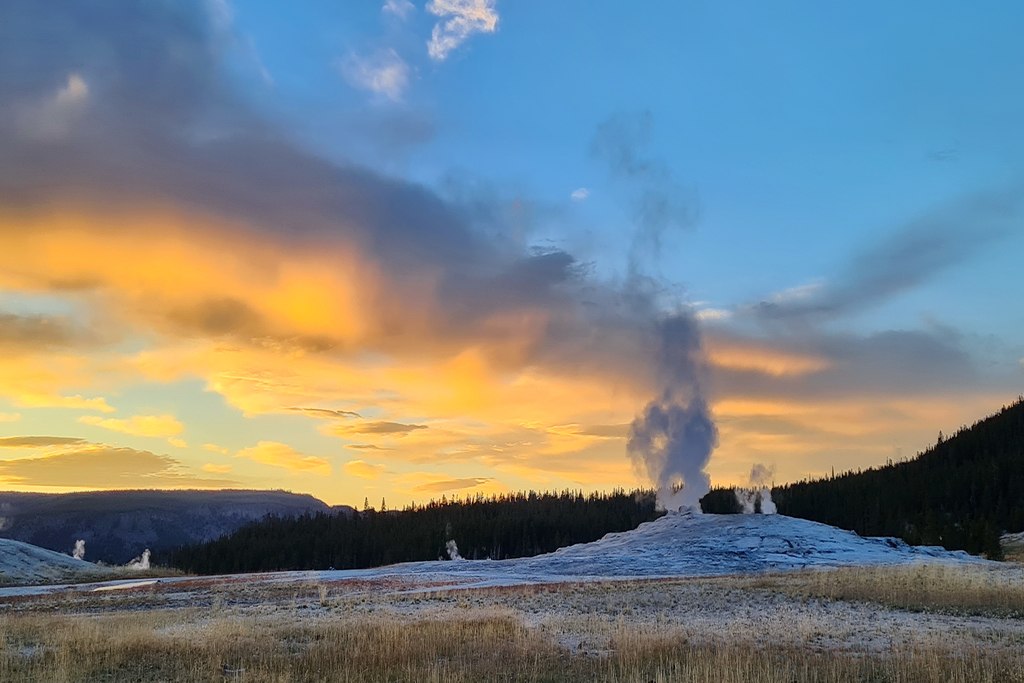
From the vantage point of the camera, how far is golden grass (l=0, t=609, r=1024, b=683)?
16.1 metres

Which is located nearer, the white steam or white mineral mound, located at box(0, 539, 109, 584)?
white mineral mound, located at box(0, 539, 109, 584)

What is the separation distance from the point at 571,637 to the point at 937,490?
10406 centimetres

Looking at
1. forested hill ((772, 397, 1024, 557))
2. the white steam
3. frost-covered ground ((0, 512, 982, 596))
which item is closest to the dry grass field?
frost-covered ground ((0, 512, 982, 596))

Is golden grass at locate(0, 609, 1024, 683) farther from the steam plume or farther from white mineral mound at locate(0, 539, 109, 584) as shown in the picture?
the steam plume

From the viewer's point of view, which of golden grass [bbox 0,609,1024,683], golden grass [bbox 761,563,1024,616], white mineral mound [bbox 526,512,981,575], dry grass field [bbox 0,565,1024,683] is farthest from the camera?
white mineral mound [bbox 526,512,981,575]

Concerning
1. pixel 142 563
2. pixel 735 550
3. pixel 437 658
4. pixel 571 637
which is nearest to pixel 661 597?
pixel 571 637

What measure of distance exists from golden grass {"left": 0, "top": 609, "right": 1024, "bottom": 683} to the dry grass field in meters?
0.06

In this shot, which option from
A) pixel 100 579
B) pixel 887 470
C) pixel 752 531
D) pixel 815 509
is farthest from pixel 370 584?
pixel 887 470

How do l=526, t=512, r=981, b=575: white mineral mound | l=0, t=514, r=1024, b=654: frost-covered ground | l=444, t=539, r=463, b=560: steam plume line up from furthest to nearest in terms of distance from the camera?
l=444, t=539, r=463, b=560: steam plume
l=526, t=512, r=981, b=575: white mineral mound
l=0, t=514, r=1024, b=654: frost-covered ground

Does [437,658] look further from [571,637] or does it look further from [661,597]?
[661,597]

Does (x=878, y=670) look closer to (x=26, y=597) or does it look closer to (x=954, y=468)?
(x=26, y=597)

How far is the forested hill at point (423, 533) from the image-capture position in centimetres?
11512

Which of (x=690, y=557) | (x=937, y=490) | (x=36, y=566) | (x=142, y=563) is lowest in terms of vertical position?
(x=142, y=563)

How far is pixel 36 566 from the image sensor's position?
74.8 metres
